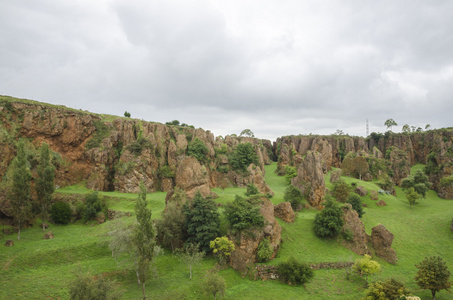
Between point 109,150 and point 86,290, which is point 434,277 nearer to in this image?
point 86,290

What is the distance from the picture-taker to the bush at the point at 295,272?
27034 millimetres

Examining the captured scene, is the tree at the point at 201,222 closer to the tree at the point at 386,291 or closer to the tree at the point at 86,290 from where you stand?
the tree at the point at 86,290

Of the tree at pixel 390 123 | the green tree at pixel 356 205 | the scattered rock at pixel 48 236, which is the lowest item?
the scattered rock at pixel 48 236

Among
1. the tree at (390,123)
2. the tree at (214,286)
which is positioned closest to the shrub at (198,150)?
the tree at (214,286)

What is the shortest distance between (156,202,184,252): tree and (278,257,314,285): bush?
1455 centimetres

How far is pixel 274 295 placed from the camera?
24.7m

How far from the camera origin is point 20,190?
3225 centimetres

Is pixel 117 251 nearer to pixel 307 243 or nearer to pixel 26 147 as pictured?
pixel 307 243

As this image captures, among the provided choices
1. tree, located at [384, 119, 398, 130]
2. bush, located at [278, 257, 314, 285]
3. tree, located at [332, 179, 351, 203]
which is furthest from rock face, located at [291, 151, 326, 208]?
tree, located at [384, 119, 398, 130]

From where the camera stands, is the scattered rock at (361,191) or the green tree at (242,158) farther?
the green tree at (242,158)

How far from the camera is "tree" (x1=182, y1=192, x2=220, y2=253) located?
3052cm

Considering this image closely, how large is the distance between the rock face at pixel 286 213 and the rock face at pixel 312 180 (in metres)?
8.68

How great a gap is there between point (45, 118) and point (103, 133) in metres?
11.9

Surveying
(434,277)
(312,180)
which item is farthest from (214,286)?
(312,180)
